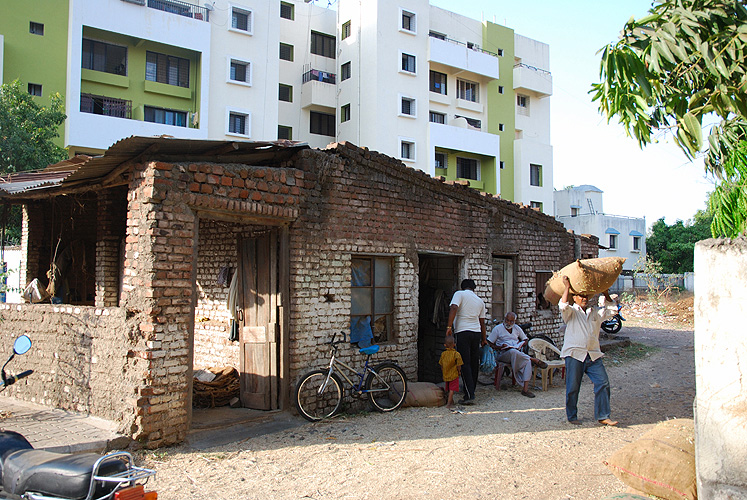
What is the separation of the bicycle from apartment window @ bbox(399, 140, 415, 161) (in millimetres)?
20931

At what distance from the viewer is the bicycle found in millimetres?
7062

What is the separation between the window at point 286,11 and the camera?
27752 mm

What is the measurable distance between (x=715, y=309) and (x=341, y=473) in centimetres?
340

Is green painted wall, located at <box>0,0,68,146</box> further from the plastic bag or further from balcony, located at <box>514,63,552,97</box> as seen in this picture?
balcony, located at <box>514,63,552,97</box>

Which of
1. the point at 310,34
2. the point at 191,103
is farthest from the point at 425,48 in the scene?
the point at 191,103

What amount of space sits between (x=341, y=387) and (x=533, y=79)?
3017 cm

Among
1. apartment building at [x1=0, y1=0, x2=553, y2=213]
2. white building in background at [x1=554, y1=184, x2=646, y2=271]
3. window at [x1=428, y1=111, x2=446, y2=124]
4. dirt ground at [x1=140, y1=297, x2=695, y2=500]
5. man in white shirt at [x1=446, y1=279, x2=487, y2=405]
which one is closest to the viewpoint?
dirt ground at [x1=140, y1=297, x2=695, y2=500]

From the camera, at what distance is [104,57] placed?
842 inches

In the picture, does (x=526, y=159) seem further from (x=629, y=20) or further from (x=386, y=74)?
(x=629, y=20)

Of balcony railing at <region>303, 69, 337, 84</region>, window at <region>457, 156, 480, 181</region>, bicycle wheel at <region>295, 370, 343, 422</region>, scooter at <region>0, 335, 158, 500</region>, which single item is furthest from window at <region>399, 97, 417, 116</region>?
scooter at <region>0, 335, 158, 500</region>

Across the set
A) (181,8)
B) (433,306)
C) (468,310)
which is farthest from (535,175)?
(468,310)

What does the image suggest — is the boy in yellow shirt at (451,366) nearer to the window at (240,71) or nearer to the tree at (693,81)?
the tree at (693,81)

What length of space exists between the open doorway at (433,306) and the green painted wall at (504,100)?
22.7 meters

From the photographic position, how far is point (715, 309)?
13.3ft
